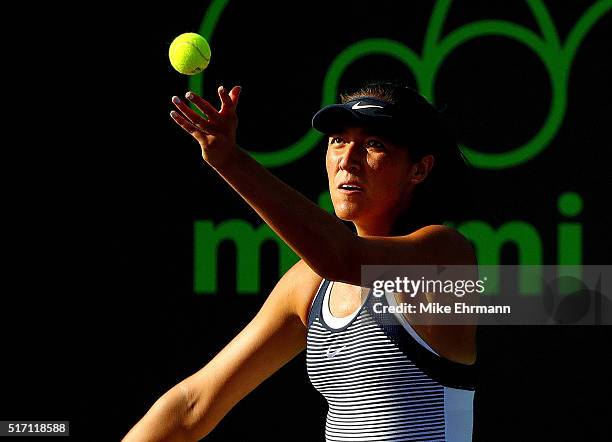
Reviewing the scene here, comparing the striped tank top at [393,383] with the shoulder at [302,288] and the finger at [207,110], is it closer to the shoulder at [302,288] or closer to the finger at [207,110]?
the shoulder at [302,288]

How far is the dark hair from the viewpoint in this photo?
10.5 feet

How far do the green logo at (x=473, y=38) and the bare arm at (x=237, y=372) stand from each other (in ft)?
5.13

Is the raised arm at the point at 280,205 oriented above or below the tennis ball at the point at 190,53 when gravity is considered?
below

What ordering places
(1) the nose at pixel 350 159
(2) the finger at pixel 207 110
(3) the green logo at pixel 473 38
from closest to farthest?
(2) the finger at pixel 207 110, (1) the nose at pixel 350 159, (3) the green logo at pixel 473 38

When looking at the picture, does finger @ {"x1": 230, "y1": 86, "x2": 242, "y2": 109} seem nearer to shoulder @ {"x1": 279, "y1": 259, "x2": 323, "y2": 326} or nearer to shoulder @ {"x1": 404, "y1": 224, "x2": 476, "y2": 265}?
shoulder @ {"x1": 404, "y1": 224, "x2": 476, "y2": 265}

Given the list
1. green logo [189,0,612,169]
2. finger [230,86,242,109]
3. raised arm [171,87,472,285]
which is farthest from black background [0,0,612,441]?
finger [230,86,242,109]

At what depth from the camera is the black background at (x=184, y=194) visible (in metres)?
4.82

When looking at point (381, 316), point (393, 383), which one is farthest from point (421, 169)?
point (393, 383)

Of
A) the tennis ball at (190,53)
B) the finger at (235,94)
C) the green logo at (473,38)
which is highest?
the green logo at (473,38)

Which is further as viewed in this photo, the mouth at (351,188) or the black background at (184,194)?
the black background at (184,194)

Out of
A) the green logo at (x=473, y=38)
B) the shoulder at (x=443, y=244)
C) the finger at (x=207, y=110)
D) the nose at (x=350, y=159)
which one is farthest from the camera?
the green logo at (x=473, y=38)

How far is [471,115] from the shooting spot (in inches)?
191

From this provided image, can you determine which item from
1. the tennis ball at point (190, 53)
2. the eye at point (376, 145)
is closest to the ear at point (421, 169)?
the eye at point (376, 145)

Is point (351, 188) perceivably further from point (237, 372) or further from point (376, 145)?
point (237, 372)
